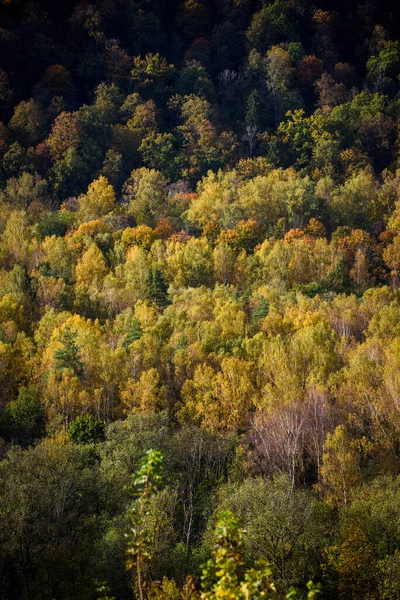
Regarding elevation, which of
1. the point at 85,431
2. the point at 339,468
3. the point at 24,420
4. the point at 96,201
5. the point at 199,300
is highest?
the point at 96,201

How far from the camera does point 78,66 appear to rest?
124375 millimetres

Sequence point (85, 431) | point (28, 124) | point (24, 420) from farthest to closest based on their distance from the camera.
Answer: point (28, 124) < point (24, 420) < point (85, 431)

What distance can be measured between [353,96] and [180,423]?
8961cm

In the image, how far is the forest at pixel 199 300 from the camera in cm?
3109

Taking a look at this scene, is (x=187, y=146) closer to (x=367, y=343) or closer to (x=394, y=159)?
(x=394, y=159)

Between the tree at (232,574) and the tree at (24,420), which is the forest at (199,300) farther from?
the tree at (24,420)

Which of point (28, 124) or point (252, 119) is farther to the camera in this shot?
point (252, 119)

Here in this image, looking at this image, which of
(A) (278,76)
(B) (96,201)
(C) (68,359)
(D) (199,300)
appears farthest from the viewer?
(A) (278,76)

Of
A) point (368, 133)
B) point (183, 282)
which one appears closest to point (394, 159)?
point (368, 133)

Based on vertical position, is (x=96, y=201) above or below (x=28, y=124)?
below

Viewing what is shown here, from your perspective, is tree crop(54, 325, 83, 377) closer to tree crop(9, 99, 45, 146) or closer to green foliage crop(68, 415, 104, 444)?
green foliage crop(68, 415, 104, 444)

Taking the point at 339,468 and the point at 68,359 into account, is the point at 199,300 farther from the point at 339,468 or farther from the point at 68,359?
the point at 339,468

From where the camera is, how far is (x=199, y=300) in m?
63.7

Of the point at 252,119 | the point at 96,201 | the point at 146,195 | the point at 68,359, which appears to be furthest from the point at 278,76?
the point at 68,359
